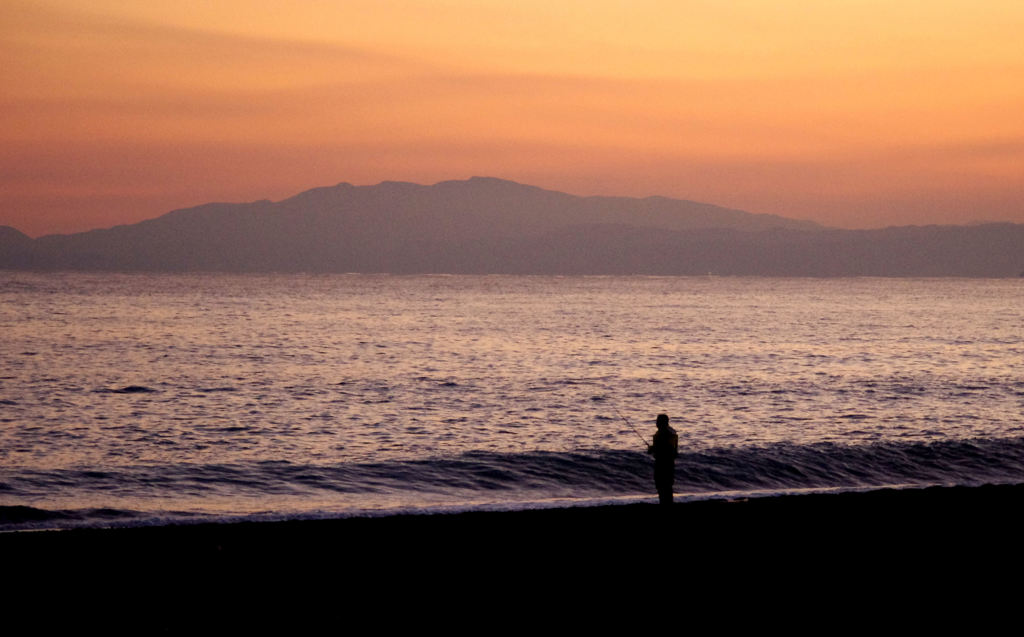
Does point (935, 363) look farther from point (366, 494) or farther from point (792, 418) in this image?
point (366, 494)

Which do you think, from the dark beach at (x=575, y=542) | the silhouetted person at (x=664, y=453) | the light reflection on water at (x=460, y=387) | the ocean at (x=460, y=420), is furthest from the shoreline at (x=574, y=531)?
the light reflection on water at (x=460, y=387)

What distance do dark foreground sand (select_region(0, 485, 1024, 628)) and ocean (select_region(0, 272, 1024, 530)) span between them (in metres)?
3.46

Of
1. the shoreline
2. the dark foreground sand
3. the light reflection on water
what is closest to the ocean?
the light reflection on water

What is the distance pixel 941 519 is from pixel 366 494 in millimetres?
11323

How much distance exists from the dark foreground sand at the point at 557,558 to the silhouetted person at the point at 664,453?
30 cm

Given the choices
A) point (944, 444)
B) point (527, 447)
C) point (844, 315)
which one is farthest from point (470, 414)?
Answer: point (844, 315)

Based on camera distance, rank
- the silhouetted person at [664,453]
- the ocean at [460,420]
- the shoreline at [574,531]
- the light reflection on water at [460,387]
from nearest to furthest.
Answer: the shoreline at [574,531], the silhouetted person at [664,453], the ocean at [460,420], the light reflection on water at [460,387]

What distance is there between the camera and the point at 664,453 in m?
13.3

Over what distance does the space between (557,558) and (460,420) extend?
1854 centimetres

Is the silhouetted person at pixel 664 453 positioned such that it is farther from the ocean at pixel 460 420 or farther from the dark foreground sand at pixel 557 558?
the ocean at pixel 460 420

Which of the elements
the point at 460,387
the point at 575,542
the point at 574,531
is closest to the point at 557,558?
the point at 575,542

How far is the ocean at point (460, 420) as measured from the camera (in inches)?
780

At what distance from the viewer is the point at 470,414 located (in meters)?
30.8

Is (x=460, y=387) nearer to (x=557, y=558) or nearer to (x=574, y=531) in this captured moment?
(x=574, y=531)
